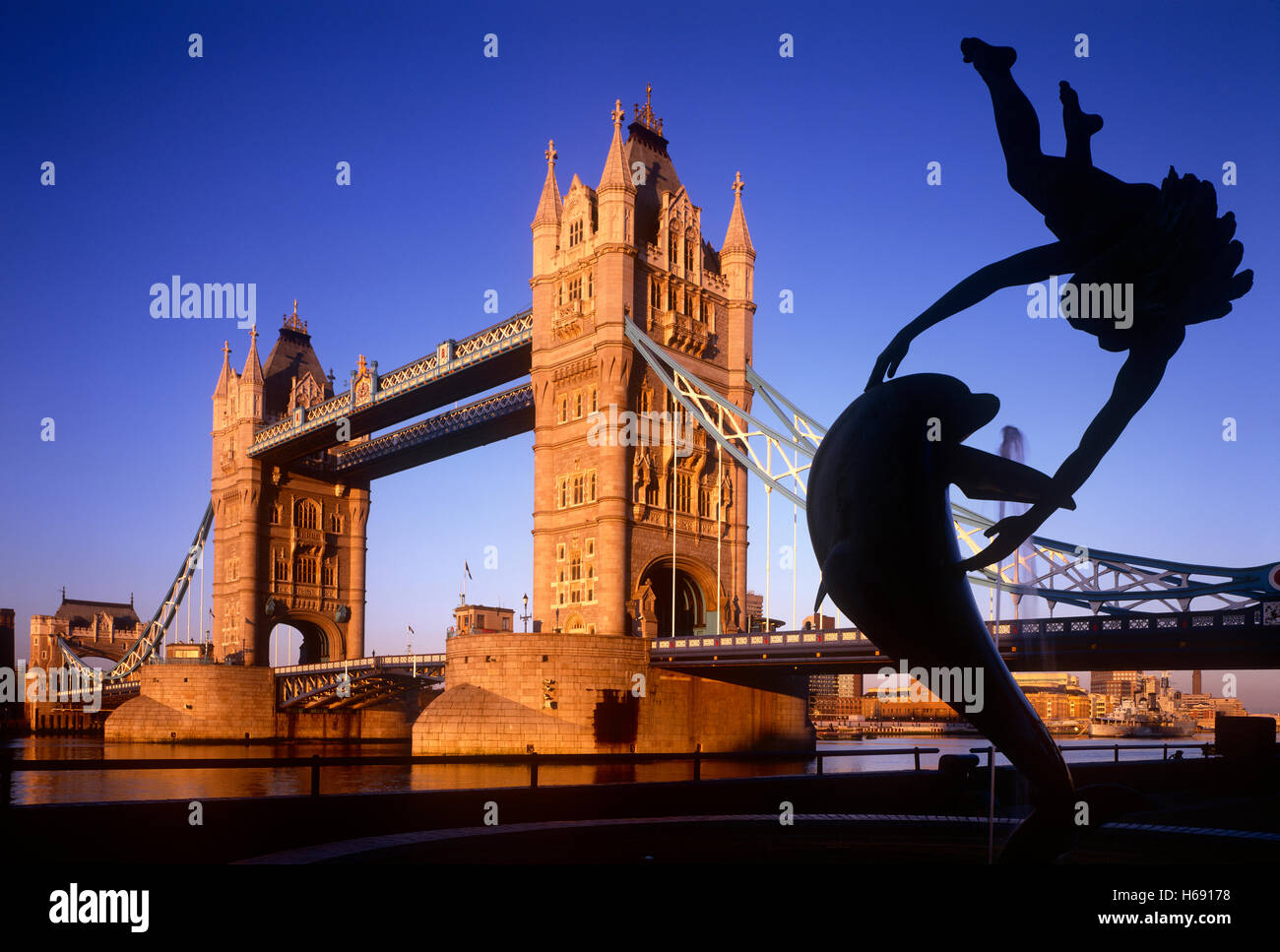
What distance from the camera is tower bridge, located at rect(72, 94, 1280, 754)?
144ft

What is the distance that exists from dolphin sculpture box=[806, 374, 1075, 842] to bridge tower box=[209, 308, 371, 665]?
235 feet

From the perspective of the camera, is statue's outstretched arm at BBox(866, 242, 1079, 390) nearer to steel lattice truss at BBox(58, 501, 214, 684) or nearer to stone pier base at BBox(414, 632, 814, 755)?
stone pier base at BBox(414, 632, 814, 755)

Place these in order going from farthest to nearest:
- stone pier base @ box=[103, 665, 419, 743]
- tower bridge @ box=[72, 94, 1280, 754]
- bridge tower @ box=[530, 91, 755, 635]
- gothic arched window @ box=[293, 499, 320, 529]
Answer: gothic arched window @ box=[293, 499, 320, 529] → stone pier base @ box=[103, 665, 419, 743] → bridge tower @ box=[530, 91, 755, 635] → tower bridge @ box=[72, 94, 1280, 754]

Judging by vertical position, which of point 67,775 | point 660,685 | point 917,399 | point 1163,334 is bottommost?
point 67,775

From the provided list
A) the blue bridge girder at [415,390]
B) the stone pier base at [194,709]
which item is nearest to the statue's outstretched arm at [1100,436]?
the blue bridge girder at [415,390]

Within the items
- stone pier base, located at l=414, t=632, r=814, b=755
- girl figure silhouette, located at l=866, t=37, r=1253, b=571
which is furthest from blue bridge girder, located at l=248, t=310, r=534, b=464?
girl figure silhouette, located at l=866, t=37, r=1253, b=571

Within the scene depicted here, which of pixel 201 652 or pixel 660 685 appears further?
pixel 201 652

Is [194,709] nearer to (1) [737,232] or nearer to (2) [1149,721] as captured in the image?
(1) [737,232]

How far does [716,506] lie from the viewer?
54.3 metres

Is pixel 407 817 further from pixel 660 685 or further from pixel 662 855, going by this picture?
pixel 660 685

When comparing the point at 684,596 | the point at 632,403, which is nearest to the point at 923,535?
the point at 632,403
